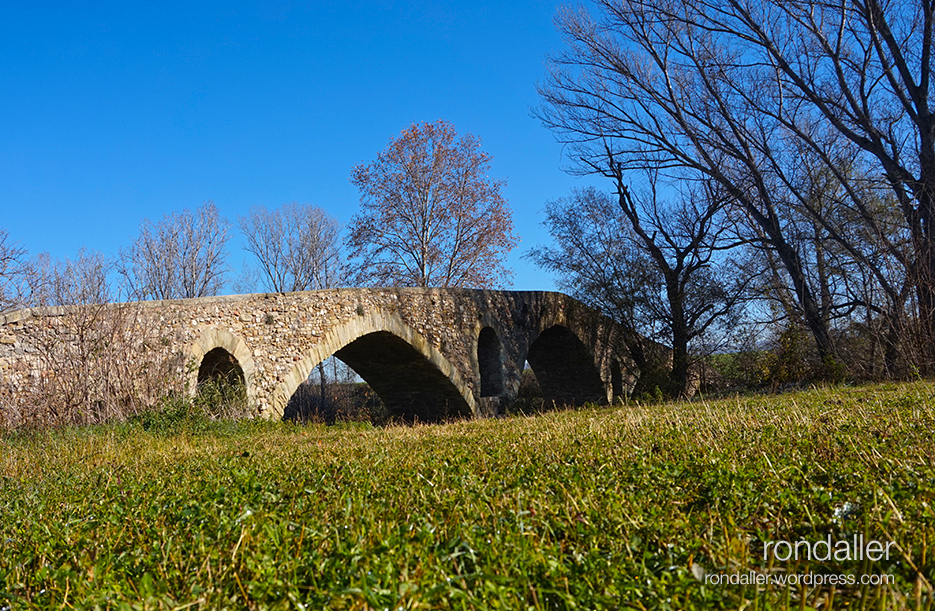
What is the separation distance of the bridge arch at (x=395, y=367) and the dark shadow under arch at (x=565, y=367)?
4366 mm

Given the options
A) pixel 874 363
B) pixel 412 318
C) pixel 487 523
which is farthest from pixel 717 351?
pixel 487 523

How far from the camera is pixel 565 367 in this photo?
838 inches

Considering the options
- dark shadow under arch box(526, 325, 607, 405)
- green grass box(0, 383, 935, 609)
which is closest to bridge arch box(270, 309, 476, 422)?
dark shadow under arch box(526, 325, 607, 405)

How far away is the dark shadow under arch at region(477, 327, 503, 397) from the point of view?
706 inches

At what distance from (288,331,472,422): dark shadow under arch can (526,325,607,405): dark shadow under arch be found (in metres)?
4.32

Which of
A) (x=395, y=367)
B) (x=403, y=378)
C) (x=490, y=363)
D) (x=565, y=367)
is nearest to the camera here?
(x=395, y=367)

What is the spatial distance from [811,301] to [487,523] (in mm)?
12735

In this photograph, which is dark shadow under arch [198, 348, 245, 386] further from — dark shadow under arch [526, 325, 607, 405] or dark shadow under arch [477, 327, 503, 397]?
dark shadow under arch [526, 325, 607, 405]

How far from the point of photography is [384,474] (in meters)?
3.50

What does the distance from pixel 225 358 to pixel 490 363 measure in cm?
806

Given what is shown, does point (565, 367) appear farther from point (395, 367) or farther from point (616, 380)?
point (395, 367)

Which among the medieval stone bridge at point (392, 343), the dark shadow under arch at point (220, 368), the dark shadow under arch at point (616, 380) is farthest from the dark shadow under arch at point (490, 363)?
the dark shadow under arch at point (220, 368)

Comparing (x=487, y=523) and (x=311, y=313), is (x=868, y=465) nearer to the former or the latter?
(x=487, y=523)

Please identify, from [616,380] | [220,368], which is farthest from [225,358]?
[616,380]
